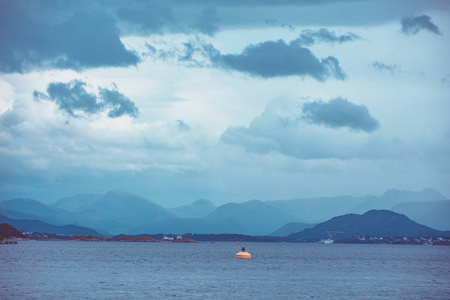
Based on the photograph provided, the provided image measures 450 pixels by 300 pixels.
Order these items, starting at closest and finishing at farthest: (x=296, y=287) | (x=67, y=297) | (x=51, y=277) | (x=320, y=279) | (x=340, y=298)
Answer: (x=67, y=297) < (x=340, y=298) < (x=296, y=287) < (x=51, y=277) < (x=320, y=279)

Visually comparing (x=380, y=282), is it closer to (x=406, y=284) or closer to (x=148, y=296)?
(x=406, y=284)

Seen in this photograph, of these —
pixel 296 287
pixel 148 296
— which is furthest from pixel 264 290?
pixel 148 296

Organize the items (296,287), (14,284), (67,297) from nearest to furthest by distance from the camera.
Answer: (67,297), (14,284), (296,287)

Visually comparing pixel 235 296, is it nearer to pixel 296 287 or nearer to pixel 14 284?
pixel 296 287

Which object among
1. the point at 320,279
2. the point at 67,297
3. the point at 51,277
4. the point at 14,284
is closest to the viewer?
the point at 67,297

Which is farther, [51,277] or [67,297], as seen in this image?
[51,277]

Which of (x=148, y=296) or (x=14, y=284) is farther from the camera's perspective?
(x=14, y=284)

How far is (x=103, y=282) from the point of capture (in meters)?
112

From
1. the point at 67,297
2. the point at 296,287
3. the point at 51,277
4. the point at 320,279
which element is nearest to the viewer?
the point at 67,297

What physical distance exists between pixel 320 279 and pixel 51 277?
183 ft

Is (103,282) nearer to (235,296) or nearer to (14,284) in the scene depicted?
(14,284)

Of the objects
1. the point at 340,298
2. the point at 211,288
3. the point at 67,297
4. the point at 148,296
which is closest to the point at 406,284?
the point at 340,298

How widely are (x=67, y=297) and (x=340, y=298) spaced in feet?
133

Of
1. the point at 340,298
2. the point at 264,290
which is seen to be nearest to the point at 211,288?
the point at 264,290
